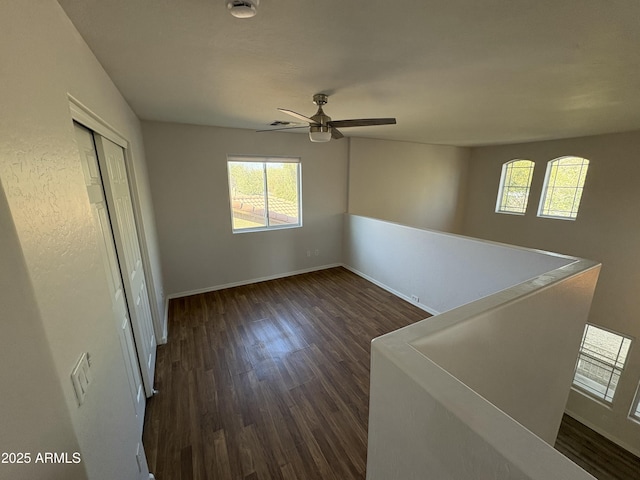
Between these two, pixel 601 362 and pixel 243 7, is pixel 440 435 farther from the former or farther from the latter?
pixel 601 362

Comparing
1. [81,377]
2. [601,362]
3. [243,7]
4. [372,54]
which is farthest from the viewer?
[601,362]

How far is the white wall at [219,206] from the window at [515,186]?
12.8 ft

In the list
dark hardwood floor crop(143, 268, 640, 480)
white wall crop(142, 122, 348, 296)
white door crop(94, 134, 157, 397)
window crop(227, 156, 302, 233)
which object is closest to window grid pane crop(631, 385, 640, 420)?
dark hardwood floor crop(143, 268, 640, 480)

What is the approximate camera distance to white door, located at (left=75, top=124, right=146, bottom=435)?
1.42m

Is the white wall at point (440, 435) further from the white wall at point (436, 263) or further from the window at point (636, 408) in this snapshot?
the window at point (636, 408)

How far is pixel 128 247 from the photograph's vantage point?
2.00m

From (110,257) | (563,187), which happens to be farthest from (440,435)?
(563,187)

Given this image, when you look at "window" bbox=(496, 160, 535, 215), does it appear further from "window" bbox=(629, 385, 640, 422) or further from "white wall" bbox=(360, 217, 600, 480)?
"white wall" bbox=(360, 217, 600, 480)

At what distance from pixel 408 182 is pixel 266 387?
491 centimetres

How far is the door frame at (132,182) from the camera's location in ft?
4.08

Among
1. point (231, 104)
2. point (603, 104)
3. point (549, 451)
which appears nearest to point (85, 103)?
point (231, 104)

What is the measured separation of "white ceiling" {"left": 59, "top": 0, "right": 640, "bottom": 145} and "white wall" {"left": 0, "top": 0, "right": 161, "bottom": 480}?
1.12ft

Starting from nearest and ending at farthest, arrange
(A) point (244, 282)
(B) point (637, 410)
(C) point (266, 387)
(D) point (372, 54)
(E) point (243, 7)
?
1. (E) point (243, 7)
2. (D) point (372, 54)
3. (C) point (266, 387)
4. (B) point (637, 410)
5. (A) point (244, 282)

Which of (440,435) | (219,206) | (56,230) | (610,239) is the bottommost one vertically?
(610,239)
